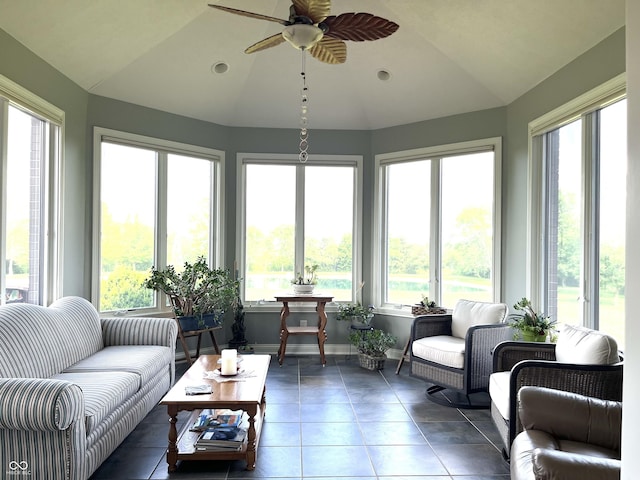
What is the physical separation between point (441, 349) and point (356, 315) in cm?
152

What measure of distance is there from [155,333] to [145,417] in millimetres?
715

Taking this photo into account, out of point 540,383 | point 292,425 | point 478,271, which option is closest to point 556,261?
point 478,271

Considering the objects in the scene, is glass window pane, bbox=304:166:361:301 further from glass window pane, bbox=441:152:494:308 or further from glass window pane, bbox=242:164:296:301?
glass window pane, bbox=441:152:494:308

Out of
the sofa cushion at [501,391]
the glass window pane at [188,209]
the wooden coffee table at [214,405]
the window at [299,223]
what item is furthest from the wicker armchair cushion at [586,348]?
the glass window pane at [188,209]

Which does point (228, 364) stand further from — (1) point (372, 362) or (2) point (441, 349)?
→ (1) point (372, 362)

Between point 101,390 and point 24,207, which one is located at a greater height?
point 24,207

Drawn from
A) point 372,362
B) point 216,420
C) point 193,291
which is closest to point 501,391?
point 216,420

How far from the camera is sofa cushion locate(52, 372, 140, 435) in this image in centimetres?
253

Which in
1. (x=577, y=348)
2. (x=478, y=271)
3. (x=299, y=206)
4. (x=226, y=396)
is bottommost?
(x=226, y=396)

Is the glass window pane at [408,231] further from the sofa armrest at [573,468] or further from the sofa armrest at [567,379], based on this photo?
the sofa armrest at [573,468]

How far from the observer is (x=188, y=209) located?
539 centimetres

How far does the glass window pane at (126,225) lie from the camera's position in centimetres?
470

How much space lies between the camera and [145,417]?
3.62m

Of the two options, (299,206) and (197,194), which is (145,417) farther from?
(299,206)
